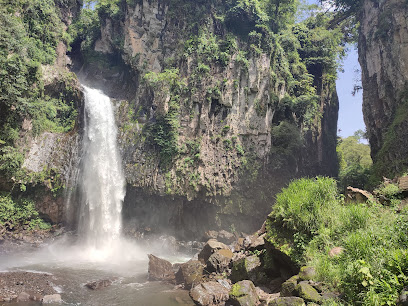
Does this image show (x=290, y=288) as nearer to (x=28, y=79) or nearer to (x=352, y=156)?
(x=28, y=79)

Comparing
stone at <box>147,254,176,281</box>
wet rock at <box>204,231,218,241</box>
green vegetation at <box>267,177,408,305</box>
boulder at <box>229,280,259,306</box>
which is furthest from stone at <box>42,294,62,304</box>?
wet rock at <box>204,231,218,241</box>

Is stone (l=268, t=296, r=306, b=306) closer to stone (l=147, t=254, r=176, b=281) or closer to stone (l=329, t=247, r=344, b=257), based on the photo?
stone (l=329, t=247, r=344, b=257)

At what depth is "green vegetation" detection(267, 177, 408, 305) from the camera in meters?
5.06

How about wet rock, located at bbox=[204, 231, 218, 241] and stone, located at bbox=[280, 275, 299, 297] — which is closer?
stone, located at bbox=[280, 275, 299, 297]

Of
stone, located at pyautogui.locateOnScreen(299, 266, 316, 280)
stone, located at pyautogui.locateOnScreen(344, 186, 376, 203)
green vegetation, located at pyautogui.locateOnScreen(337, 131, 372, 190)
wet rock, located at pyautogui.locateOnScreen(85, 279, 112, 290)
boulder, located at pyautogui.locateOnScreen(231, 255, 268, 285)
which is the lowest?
wet rock, located at pyautogui.locateOnScreen(85, 279, 112, 290)

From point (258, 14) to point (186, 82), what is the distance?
1102 centimetres

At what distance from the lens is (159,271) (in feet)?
47.9

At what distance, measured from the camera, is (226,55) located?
26.4 m

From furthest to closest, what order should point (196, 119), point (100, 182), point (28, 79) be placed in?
point (196, 119) < point (100, 182) < point (28, 79)

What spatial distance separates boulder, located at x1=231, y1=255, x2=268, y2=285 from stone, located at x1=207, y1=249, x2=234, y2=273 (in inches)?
61.3

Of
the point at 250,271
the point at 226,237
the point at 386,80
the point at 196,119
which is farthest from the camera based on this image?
the point at 196,119

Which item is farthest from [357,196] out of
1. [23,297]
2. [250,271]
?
[23,297]

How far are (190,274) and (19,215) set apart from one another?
48.8 feet

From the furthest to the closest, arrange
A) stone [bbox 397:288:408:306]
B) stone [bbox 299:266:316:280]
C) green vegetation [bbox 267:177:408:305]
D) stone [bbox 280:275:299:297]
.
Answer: stone [bbox 299:266:316:280], stone [bbox 280:275:299:297], green vegetation [bbox 267:177:408:305], stone [bbox 397:288:408:306]
